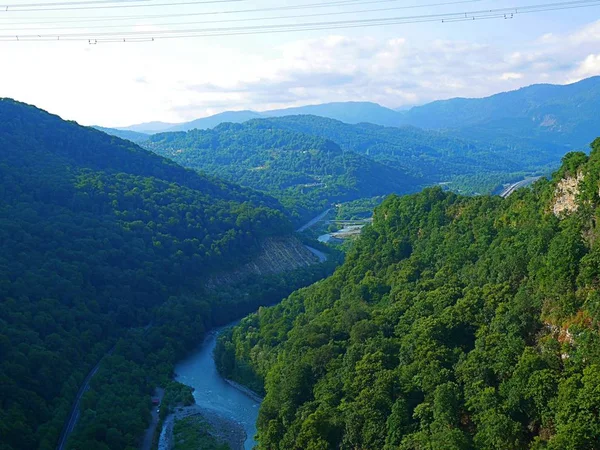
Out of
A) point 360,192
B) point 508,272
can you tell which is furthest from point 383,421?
point 360,192

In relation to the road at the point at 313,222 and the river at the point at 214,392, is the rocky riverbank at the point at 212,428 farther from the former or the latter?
the road at the point at 313,222

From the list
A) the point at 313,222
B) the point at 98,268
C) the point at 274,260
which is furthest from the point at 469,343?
the point at 313,222

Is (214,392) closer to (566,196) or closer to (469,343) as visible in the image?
(469,343)

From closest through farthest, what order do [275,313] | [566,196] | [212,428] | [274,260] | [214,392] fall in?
[566,196] → [212,428] → [214,392] → [275,313] → [274,260]

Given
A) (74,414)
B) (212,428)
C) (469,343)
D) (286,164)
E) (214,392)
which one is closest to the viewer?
(469,343)

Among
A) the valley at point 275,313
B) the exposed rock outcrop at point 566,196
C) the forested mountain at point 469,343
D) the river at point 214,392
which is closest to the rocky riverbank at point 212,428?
the valley at point 275,313

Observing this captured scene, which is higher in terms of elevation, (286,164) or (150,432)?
(286,164)

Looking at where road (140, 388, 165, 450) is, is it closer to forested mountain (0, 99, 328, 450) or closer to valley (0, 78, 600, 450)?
valley (0, 78, 600, 450)
